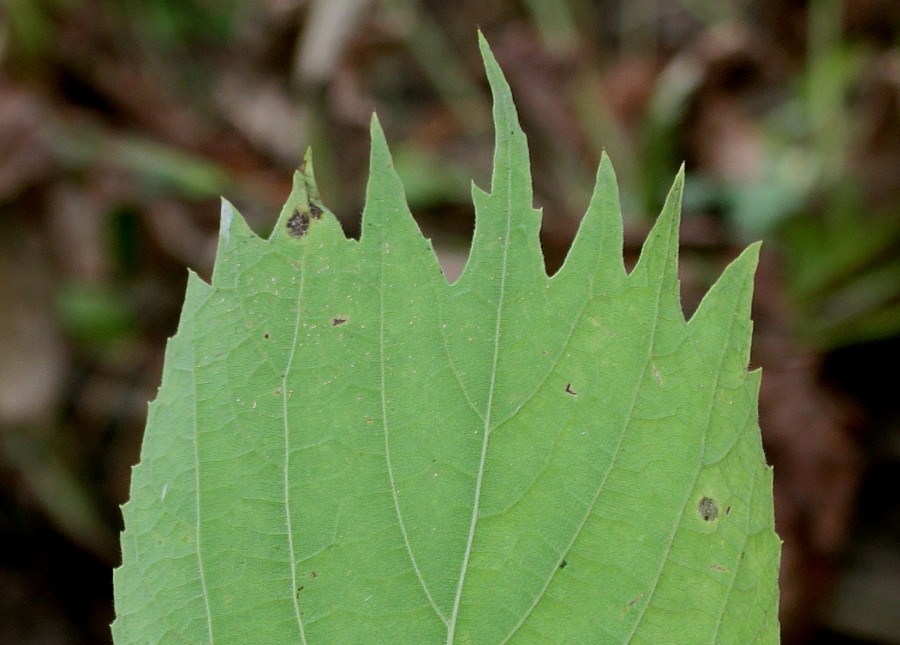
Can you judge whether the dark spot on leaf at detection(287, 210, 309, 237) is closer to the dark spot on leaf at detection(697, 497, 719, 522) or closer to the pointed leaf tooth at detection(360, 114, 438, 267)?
the pointed leaf tooth at detection(360, 114, 438, 267)

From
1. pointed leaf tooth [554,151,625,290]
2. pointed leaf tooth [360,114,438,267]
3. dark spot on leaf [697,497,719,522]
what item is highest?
pointed leaf tooth [360,114,438,267]

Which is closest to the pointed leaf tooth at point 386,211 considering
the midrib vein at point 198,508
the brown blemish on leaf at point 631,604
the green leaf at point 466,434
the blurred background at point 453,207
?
the green leaf at point 466,434

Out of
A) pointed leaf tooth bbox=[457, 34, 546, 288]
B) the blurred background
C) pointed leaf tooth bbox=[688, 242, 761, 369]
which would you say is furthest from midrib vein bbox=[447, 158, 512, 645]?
the blurred background

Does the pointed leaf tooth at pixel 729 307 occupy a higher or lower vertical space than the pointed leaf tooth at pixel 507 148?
lower

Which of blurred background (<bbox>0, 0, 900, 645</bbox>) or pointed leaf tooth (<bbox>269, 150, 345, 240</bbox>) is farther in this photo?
blurred background (<bbox>0, 0, 900, 645</bbox>)

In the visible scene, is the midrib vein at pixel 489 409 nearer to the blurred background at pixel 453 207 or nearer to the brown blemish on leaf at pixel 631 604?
the brown blemish on leaf at pixel 631 604

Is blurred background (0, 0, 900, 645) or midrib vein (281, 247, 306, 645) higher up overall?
blurred background (0, 0, 900, 645)
